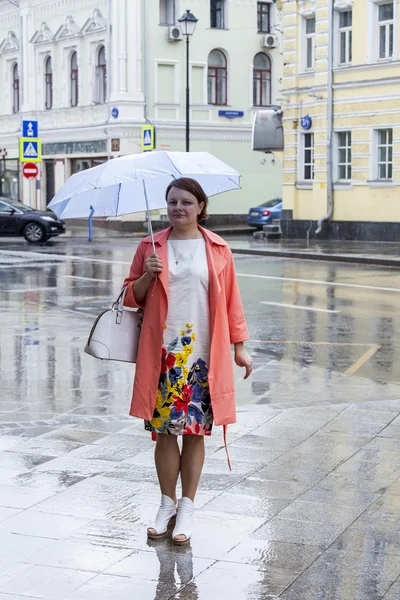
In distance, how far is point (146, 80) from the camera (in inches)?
1710

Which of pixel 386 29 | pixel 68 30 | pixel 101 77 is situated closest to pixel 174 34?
pixel 101 77

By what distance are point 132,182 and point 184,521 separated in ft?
6.06

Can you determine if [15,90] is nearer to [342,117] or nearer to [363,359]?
[342,117]

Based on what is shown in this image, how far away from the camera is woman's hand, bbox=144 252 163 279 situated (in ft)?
17.3

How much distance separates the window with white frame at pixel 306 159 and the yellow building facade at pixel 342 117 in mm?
31

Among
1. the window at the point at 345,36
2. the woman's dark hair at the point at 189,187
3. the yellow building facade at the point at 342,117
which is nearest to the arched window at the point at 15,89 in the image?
the yellow building facade at the point at 342,117

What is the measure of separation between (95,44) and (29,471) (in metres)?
40.6

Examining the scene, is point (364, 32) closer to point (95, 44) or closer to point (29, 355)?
point (95, 44)

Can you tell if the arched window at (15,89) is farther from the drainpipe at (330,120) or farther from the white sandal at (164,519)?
the white sandal at (164,519)

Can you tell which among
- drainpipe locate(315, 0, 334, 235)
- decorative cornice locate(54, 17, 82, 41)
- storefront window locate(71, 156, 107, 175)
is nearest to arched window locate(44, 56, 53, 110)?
decorative cornice locate(54, 17, 82, 41)

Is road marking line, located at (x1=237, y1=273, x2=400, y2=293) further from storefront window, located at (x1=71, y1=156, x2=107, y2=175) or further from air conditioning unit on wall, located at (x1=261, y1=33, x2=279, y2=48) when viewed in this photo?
air conditioning unit on wall, located at (x1=261, y1=33, x2=279, y2=48)

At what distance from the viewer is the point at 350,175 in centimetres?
3300

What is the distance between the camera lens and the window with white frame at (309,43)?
111 ft

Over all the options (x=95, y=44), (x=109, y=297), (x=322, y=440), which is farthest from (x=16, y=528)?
(x=95, y=44)
